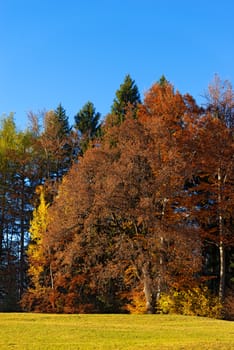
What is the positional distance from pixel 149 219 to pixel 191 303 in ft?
18.1

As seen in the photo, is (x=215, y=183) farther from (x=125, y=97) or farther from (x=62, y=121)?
Result: (x=62, y=121)

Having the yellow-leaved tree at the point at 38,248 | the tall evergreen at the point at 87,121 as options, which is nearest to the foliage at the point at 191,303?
the yellow-leaved tree at the point at 38,248

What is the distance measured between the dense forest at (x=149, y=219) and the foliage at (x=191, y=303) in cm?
6

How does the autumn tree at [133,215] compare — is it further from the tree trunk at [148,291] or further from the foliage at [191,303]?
the foliage at [191,303]

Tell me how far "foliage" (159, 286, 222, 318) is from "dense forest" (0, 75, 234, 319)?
0.06 m

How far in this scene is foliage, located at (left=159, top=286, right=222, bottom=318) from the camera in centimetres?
2731

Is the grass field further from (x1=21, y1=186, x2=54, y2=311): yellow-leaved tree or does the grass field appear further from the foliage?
(x1=21, y1=186, x2=54, y2=311): yellow-leaved tree

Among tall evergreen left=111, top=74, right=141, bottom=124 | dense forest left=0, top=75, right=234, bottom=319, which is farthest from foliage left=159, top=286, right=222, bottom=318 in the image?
tall evergreen left=111, top=74, right=141, bottom=124

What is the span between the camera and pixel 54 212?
1184 inches

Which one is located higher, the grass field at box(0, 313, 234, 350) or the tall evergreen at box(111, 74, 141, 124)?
the tall evergreen at box(111, 74, 141, 124)

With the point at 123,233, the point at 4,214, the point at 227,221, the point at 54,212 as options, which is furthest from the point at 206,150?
the point at 4,214

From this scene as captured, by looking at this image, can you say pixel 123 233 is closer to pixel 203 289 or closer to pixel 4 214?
pixel 203 289

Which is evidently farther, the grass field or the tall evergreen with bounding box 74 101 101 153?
the tall evergreen with bounding box 74 101 101 153

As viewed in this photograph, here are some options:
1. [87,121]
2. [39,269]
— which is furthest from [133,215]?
[87,121]
